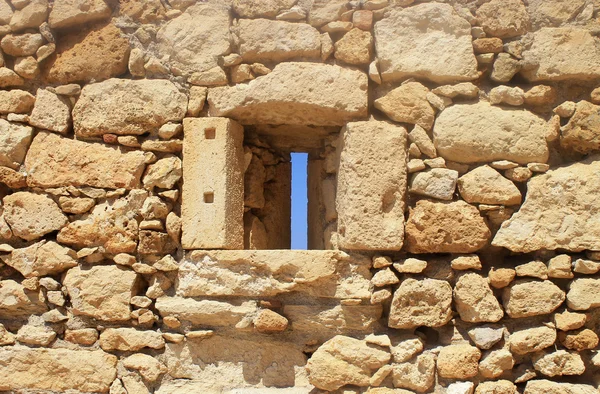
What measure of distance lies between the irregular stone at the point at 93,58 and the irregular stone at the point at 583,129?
2.62 meters

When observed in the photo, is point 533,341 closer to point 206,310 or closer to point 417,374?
point 417,374

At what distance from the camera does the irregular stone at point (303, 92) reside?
3203mm

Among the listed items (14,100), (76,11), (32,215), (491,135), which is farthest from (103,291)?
(491,135)

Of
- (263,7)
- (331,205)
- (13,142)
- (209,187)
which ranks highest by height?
(263,7)

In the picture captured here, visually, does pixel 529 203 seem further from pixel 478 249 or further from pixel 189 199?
pixel 189 199

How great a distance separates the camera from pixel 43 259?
330cm

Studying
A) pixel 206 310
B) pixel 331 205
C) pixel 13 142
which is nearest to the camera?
pixel 206 310

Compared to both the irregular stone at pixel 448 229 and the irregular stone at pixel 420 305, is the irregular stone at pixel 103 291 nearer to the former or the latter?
the irregular stone at pixel 420 305

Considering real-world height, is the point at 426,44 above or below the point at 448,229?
above

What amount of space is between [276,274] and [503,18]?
1947 mm

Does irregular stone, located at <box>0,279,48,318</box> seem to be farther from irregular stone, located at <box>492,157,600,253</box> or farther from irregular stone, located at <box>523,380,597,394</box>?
irregular stone, located at <box>523,380,597,394</box>

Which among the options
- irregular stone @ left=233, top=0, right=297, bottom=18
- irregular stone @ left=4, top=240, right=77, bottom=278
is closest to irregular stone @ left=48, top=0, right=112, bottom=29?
irregular stone @ left=233, top=0, right=297, bottom=18

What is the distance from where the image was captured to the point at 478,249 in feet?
10.2

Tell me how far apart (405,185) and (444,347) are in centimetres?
91
